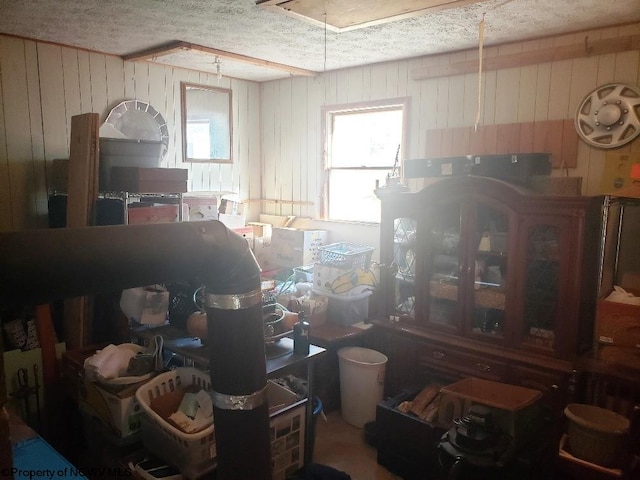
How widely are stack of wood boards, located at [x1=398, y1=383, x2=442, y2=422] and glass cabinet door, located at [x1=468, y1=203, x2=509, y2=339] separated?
456 millimetres

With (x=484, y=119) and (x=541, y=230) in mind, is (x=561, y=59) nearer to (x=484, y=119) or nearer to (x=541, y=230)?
(x=484, y=119)

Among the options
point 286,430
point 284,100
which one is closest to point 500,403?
point 286,430


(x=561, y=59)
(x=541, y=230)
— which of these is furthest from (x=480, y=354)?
(x=561, y=59)

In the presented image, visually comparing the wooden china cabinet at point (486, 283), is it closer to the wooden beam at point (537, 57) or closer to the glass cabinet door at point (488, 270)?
the glass cabinet door at point (488, 270)

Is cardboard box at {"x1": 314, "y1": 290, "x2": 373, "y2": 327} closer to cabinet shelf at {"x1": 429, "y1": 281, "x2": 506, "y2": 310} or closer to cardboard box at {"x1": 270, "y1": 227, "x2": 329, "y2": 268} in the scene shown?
cabinet shelf at {"x1": 429, "y1": 281, "x2": 506, "y2": 310}

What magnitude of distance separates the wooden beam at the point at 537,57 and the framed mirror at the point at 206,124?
1829 millimetres

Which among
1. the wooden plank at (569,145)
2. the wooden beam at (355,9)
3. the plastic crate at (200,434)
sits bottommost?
the plastic crate at (200,434)

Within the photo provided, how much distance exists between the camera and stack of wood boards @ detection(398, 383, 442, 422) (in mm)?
2727

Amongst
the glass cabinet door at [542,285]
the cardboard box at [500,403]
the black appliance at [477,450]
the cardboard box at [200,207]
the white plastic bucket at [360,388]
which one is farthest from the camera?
the cardboard box at [200,207]

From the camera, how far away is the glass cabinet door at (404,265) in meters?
3.32

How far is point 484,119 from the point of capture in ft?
11.3

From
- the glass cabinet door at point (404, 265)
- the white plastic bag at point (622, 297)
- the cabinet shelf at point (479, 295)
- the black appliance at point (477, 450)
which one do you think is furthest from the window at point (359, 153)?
the black appliance at point (477, 450)

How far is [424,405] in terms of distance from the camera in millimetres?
2801

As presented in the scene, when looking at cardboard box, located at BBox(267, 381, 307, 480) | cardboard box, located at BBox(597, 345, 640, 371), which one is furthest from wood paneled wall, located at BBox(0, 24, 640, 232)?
cardboard box, located at BBox(267, 381, 307, 480)
